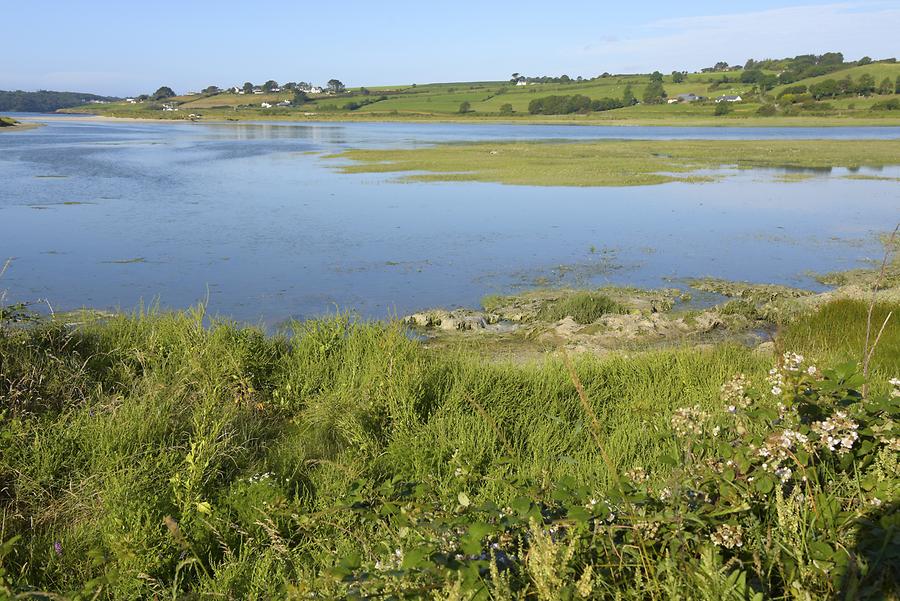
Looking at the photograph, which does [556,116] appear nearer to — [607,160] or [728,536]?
[607,160]

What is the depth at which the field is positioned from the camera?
278ft

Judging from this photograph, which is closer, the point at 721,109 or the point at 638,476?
the point at 638,476

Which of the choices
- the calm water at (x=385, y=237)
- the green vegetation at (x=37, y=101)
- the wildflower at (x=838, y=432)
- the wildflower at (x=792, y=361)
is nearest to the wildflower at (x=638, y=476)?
the wildflower at (x=838, y=432)

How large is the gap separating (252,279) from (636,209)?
11781 mm

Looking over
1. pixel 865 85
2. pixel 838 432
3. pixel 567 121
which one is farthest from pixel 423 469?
pixel 865 85

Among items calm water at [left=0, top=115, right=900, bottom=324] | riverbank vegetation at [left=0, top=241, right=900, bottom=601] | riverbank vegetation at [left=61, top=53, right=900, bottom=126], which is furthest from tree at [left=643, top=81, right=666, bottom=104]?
riverbank vegetation at [left=0, top=241, right=900, bottom=601]

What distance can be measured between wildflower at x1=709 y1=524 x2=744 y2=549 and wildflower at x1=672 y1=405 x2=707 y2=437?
51 cm

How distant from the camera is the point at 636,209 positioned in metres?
20.1

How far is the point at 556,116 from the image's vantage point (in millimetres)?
103438

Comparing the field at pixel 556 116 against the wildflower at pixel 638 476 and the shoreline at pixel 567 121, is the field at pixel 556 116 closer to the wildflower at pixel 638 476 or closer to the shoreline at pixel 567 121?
the shoreline at pixel 567 121

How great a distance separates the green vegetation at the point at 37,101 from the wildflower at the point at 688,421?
173 meters

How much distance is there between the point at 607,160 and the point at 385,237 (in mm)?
20420

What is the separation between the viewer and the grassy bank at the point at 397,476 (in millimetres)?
2715

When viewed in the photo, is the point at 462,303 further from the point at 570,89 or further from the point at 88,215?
the point at 570,89
